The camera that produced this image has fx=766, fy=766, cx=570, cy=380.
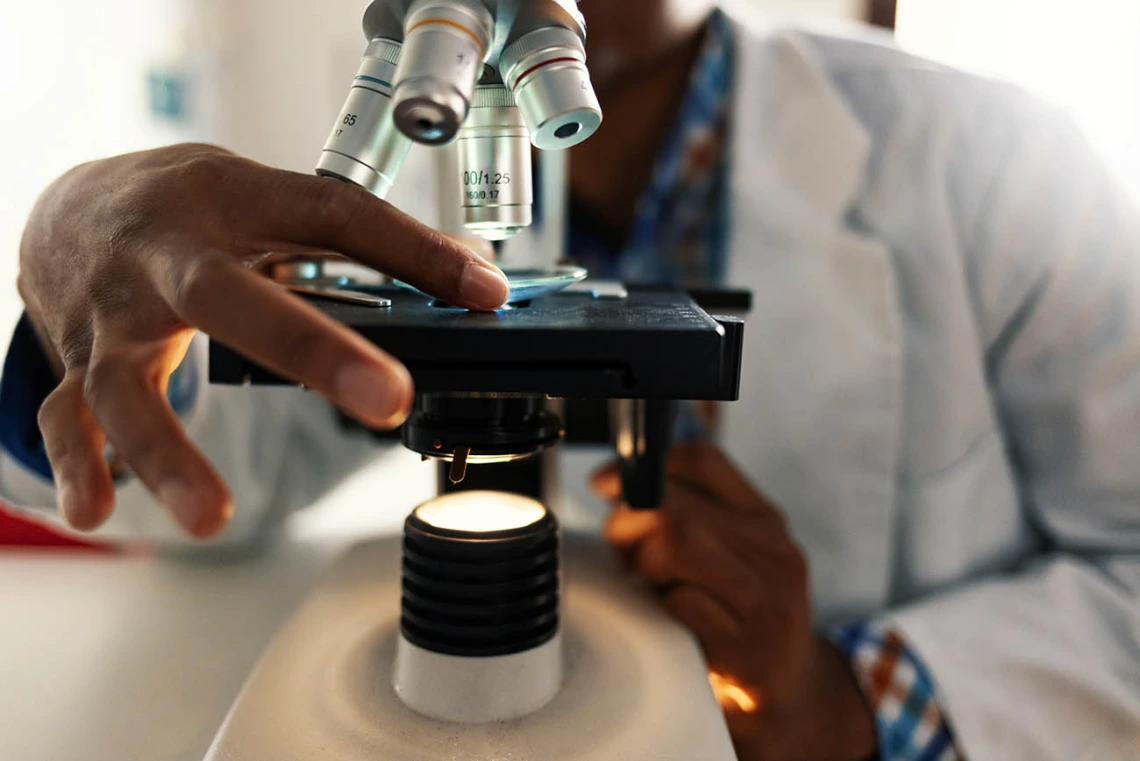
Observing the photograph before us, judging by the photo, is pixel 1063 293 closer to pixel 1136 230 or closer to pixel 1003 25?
pixel 1136 230

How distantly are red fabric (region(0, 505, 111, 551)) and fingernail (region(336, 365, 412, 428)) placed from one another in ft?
1.88

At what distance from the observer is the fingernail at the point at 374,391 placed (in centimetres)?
27

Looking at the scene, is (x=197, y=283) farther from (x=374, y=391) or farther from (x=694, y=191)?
(x=694, y=191)

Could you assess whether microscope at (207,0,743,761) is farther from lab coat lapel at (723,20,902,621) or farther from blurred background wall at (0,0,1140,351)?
lab coat lapel at (723,20,902,621)

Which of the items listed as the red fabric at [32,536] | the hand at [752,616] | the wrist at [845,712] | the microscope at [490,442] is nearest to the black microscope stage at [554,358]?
the microscope at [490,442]

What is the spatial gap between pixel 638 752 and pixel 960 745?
0.32m

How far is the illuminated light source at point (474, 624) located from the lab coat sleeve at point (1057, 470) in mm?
358

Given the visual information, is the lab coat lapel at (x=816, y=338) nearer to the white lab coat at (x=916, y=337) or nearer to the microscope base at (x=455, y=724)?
the white lab coat at (x=916, y=337)

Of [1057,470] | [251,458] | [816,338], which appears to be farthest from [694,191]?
[251,458]

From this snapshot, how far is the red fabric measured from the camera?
696 mm

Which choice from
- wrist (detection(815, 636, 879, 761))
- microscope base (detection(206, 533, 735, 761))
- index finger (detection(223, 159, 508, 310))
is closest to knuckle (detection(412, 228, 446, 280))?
index finger (detection(223, 159, 508, 310))

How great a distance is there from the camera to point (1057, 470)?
2.52 ft

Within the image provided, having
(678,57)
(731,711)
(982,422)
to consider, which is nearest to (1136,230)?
(982,422)

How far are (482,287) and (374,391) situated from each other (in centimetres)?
11
